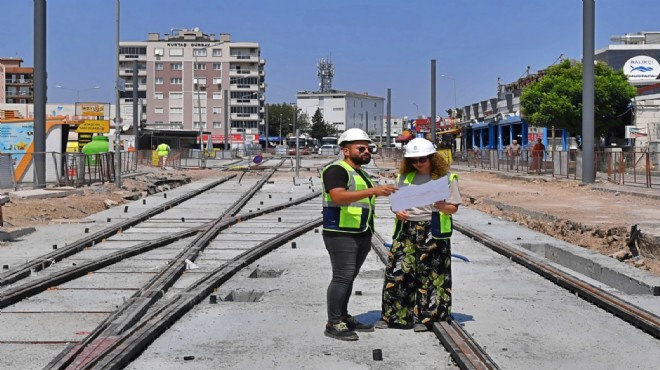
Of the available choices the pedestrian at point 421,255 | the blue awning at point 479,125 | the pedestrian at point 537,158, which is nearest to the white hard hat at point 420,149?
the pedestrian at point 421,255

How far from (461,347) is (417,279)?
A: 1035 mm

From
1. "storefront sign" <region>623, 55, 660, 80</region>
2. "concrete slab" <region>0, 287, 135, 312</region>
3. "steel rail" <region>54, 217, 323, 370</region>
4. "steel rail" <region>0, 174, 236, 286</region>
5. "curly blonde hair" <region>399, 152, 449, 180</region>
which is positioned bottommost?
"concrete slab" <region>0, 287, 135, 312</region>

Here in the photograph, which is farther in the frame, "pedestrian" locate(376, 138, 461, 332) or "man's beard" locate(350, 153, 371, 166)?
"pedestrian" locate(376, 138, 461, 332)

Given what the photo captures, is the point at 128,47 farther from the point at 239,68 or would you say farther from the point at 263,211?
the point at 263,211

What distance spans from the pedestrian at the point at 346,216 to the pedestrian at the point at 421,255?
37 cm

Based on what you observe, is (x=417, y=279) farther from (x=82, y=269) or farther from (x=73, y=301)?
(x=82, y=269)

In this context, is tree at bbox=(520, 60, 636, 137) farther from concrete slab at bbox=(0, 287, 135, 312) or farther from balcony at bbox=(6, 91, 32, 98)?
balcony at bbox=(6, 91, 32, 98)

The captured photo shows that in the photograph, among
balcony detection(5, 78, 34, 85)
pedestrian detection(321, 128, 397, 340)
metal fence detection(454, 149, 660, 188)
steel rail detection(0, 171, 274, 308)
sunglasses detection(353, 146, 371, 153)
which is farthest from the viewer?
balcony detection(5, 78, 34, 85)

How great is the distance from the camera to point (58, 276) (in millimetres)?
11320

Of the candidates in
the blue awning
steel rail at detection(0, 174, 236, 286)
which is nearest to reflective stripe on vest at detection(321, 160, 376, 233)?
steel rail at detection(0, 174, 236, 286)

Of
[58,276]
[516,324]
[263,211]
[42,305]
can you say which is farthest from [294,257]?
[263,211]

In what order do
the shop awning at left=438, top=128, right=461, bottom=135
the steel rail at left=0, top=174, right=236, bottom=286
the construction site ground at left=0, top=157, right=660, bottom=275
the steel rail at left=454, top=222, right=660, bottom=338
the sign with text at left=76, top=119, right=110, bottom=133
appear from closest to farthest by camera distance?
1. the steel rail at left=454, top=222, right=660, bottom=338
2. the steel rail at left=0, top=174, right=236, bottom=286
3. the construction site ground at left=0, top=157, right=660, bottom=275
4. the sign with text at left=76, top=119, right=110, bottom=133
5. the shop awning at left=438, top=128, right=461, bottom=135

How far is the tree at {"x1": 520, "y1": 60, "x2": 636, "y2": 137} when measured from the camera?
49375mm

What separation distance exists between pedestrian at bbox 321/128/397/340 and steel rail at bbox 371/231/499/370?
2.45 ft
